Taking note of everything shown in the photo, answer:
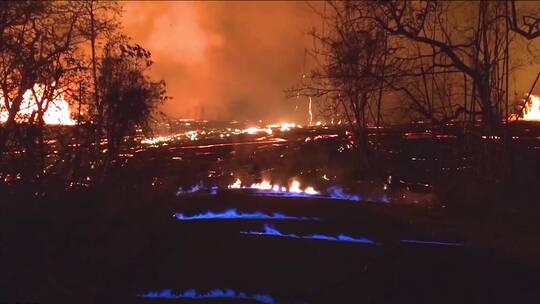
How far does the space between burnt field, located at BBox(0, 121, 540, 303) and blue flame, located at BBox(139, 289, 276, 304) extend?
25mm

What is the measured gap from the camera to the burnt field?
20.7 feet

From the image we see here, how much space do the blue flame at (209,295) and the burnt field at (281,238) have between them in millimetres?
25

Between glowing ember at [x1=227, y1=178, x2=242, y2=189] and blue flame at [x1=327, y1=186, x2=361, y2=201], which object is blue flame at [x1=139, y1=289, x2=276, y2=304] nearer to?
blue flame at [x1=327, y1=186, x2=361, y2=201]

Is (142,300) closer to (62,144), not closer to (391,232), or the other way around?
(391,232)

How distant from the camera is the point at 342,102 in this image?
12.5 metres

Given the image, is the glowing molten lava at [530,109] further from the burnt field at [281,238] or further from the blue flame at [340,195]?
the blue flame at [340,195]

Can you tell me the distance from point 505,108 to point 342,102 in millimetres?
3656

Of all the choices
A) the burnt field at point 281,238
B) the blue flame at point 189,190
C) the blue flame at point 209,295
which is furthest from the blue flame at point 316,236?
the blue flame at point 189,190

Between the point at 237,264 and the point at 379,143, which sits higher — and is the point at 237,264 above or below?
below

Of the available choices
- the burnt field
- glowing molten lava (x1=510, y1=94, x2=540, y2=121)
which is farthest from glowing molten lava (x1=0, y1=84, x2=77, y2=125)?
glowing molten lava (x1=510, y1=94, x2=540, y2=121)

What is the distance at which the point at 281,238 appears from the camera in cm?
764

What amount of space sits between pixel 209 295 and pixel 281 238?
168 centimetres

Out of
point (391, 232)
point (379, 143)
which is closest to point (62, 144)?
point (391, 232)

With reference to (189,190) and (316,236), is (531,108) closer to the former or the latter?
(316,236)
